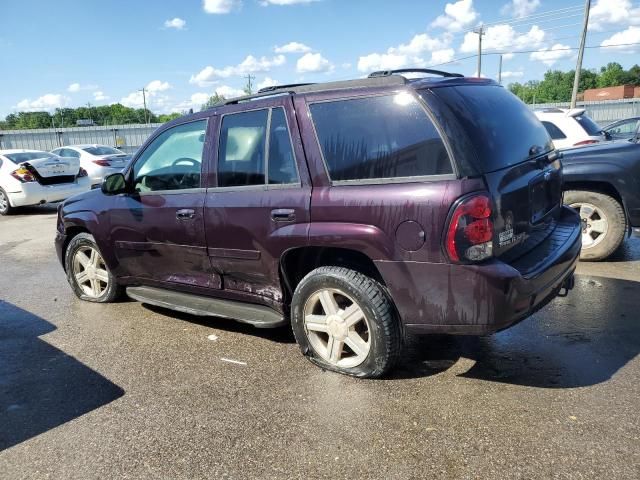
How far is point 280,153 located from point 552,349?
2370mm

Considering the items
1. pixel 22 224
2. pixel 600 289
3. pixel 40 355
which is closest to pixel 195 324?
pixel 40 355

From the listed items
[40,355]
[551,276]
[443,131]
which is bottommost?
[40,355]

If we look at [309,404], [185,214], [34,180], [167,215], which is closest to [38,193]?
[34,180]

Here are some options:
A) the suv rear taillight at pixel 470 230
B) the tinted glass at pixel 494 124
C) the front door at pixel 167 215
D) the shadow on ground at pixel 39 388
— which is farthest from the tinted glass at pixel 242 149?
the shadow on ground at pixel 39 388

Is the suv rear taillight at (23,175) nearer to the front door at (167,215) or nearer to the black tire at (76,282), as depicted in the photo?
the black tire at (76,282)

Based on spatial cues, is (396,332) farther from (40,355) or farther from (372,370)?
(40,355)

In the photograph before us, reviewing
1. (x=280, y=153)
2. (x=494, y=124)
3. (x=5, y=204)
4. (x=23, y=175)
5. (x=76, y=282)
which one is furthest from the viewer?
(x=5, y=204)

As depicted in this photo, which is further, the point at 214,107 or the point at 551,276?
the point at 214,107

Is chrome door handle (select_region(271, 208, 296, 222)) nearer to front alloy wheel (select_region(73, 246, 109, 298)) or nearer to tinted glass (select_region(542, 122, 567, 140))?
front alloy wheel (select_region(73, 246, 109, 298))

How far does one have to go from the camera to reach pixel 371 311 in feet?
10.6

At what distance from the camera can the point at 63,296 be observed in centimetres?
572

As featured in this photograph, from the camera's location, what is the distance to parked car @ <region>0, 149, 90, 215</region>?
469 inches

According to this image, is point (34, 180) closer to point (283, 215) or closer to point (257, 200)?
point (257, 200)

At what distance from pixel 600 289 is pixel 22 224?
1079 cm
